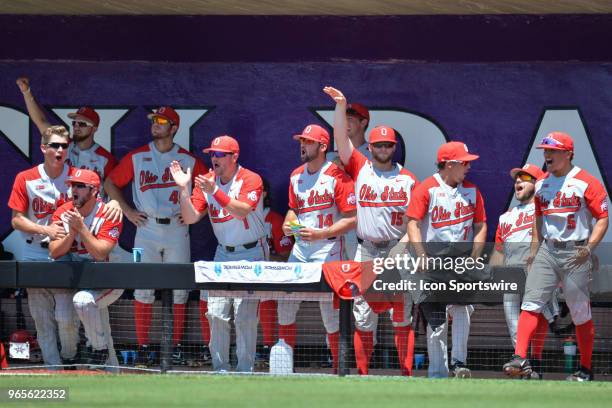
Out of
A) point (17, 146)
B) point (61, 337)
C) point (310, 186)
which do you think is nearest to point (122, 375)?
point (61, 337)

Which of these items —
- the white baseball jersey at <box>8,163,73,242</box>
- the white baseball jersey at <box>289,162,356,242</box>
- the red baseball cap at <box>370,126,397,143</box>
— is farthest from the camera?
the white baseball jersey at <box>8,163,73,242</box>

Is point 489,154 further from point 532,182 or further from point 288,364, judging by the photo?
point 288,364

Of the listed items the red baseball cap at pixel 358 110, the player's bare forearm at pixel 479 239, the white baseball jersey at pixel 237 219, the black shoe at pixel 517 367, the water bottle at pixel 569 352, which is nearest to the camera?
the black shoe at pixel 517 367

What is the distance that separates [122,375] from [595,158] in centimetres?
446

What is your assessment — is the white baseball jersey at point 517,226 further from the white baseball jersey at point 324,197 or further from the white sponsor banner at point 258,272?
the white sponsor banner at point 258,272

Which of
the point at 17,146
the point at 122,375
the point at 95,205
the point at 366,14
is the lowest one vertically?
the point at 122,375

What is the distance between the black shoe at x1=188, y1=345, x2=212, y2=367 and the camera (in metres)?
10.1

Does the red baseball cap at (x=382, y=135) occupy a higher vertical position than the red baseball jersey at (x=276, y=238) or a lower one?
higher

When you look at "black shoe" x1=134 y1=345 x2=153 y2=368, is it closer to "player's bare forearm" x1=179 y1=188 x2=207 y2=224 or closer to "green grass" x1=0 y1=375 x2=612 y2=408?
"green grass" x1=0 y1=375 x2=612 y2=408

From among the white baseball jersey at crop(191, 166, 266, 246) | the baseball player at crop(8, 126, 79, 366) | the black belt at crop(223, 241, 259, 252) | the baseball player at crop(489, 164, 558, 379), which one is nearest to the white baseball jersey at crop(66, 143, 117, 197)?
the baseball player at crop(8, 126, 79, 366)

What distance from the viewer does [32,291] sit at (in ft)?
32.9

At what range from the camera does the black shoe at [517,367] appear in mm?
9258

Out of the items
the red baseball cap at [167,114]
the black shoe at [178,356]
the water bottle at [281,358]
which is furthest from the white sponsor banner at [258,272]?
the red baseball cap at [167,114]

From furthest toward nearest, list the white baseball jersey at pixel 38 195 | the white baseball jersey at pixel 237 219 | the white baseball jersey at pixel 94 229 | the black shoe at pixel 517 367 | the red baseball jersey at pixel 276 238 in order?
the red baseball jersey at pixel 276 238
the white baseball jersey at pixel 38 195
the white baseball jersey at pixel 237 219
the white baseball jersey at pixel 94 229
the black shoe at pixel 517 367
